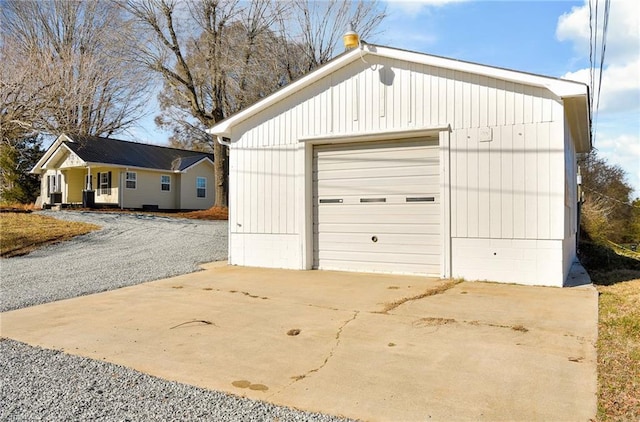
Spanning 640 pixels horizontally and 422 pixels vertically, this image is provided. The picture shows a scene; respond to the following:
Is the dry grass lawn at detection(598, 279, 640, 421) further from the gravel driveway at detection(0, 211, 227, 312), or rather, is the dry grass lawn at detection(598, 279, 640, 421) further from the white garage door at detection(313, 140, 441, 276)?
the gravel driveway at detection(0, 211, 227, 312)

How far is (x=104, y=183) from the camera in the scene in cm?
2448

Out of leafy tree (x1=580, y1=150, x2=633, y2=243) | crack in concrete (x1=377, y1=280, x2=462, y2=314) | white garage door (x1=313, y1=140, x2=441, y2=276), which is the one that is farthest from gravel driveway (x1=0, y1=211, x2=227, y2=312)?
leafy tree (x1=580, y1=150, x2=633, y2=243)

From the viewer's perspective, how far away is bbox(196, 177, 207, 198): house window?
27.4 meters

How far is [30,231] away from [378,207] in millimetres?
10879

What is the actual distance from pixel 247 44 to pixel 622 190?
23812mm

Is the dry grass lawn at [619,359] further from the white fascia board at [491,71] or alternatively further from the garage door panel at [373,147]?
the garage door panel at [373,147]

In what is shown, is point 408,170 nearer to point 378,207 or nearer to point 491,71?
point 378,207

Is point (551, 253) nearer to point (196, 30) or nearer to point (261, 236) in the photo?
point (261, 236)

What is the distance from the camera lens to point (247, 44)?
19969 millimetres

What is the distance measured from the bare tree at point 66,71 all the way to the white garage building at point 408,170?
31.9 feet

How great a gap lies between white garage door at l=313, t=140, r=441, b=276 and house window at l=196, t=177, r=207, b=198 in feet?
66.4

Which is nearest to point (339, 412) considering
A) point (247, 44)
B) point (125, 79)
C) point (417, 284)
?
point (417, 284)

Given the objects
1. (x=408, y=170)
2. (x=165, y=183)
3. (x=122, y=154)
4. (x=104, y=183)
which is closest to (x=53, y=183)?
(x=104, y=183)

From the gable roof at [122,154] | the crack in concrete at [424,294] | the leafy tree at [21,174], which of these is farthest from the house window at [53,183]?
the crack in concrete at [424,294]
